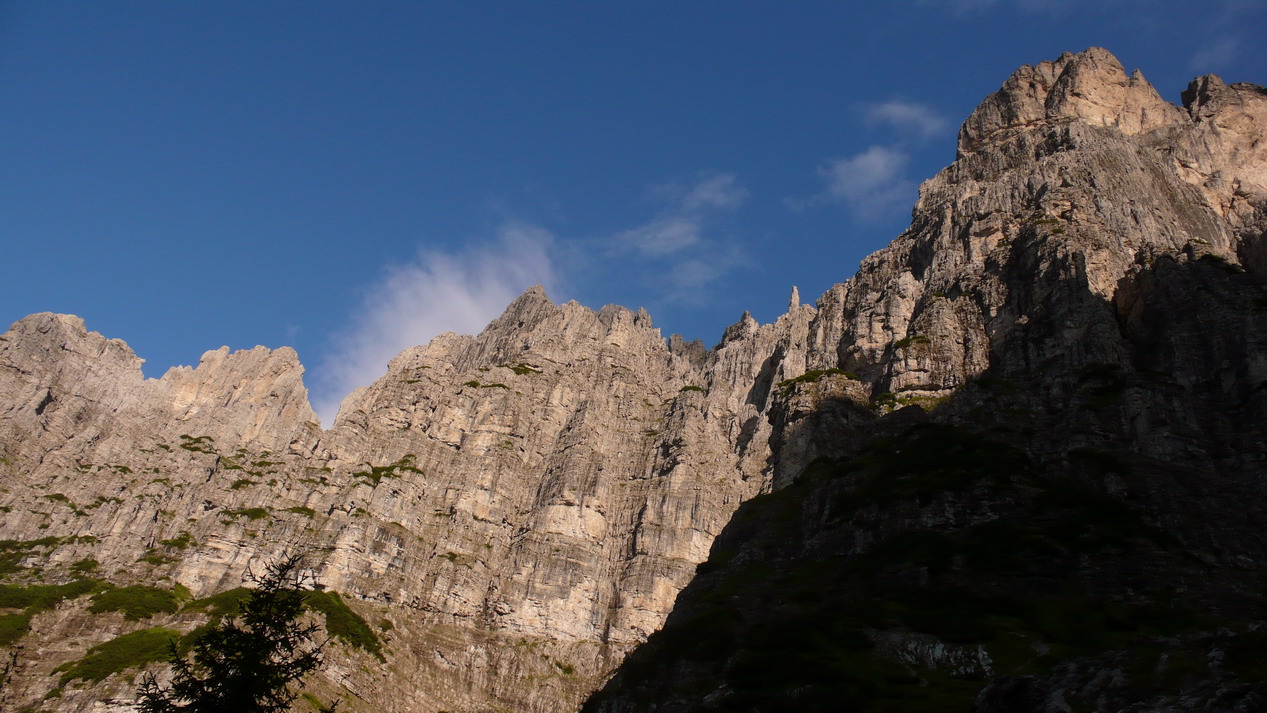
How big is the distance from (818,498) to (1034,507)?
2702 centimetres

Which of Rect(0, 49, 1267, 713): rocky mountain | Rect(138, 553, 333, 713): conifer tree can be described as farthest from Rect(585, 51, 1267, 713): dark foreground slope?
Rect(138, 553, 333, 713): conifer tree

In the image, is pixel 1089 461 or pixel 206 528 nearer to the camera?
pixel 1089 461

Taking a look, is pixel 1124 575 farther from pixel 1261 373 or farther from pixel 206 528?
pixel 206 528

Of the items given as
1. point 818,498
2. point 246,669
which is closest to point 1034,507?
point 818,498

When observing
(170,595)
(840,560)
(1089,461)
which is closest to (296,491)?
(170,595)

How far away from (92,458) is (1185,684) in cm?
18766

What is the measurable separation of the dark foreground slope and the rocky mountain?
0.46m

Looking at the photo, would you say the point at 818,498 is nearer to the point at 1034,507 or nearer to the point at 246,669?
the point at 1034,507

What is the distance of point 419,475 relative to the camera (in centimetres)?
14888

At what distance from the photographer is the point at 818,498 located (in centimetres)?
10638

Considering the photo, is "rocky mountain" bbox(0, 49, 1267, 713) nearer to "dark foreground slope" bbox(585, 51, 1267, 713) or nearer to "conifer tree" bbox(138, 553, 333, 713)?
"dark foreground slope" bbox(585, 51, 1267, 713)

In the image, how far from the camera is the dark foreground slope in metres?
59.9

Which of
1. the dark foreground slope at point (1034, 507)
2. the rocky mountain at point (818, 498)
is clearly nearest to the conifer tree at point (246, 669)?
the rocky mountain at point (818, 498)

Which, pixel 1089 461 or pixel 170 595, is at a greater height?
pixel 1089 461
